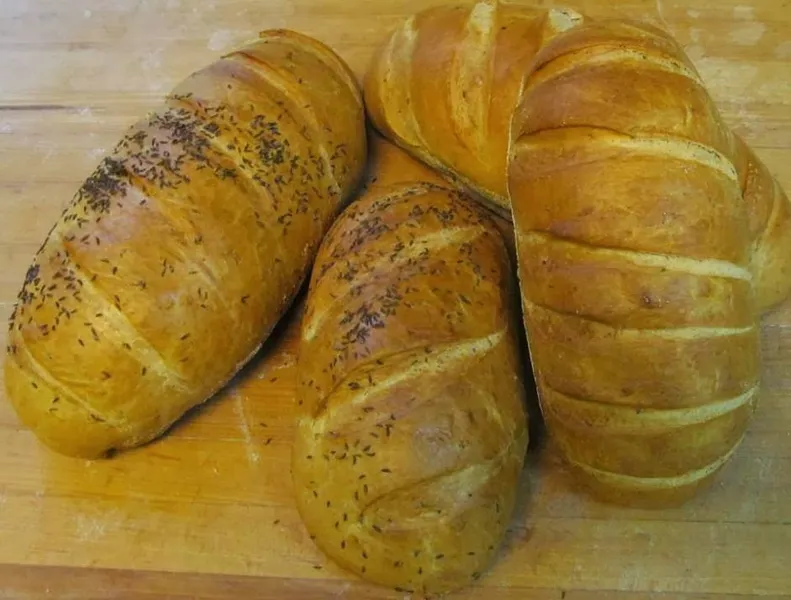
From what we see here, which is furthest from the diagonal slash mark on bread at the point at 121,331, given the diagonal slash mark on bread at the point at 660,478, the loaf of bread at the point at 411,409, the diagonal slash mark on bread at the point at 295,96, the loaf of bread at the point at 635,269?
the diagonal slash mark on bread at the point at 660,478

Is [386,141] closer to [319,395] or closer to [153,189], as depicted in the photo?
[153,189]

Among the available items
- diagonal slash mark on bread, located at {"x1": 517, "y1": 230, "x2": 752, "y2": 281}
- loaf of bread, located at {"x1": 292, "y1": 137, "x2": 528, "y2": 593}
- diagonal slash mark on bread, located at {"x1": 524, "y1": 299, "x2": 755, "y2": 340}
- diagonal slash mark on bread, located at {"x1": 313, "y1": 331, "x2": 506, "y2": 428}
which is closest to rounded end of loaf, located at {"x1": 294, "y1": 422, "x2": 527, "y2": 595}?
loaf of bread, located at {"x1": 292, "y1": 137, "x2": 528, "y2": 593}

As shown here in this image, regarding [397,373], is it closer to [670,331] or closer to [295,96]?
[670,331]

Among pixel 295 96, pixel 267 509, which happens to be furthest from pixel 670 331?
pixel 295 96

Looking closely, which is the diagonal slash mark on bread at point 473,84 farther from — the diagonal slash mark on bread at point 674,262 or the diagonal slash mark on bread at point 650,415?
the diagonal slash mark on bread at point 650,415

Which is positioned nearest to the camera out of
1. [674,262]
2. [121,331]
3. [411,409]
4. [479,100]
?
[674,262]
